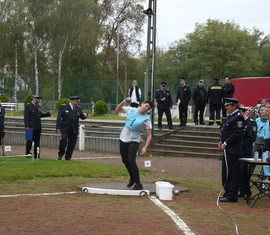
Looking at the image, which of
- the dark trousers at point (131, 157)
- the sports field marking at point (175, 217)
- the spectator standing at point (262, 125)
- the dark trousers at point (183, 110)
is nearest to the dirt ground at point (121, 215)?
the sports field marking at point (175, 217)

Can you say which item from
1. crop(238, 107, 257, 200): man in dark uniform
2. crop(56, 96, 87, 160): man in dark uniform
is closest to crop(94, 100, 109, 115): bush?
crop(56, 96, 87, 160): man in dark uniform

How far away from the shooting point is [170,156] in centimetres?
1962

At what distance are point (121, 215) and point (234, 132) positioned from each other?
314cm

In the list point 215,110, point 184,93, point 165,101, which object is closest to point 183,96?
point 184,93

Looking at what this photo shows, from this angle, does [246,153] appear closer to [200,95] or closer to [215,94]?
[215,94]

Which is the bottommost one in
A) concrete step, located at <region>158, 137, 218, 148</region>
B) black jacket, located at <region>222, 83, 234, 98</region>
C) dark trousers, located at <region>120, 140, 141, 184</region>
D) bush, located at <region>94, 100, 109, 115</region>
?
concrete step, located at <region>158, 137, 218, 148</region>

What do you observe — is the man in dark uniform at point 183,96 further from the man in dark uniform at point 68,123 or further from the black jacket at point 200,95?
the man in dark uniform at point 68,123

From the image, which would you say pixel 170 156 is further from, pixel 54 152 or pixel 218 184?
pixel 218 184

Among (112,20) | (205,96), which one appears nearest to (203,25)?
(112,20)

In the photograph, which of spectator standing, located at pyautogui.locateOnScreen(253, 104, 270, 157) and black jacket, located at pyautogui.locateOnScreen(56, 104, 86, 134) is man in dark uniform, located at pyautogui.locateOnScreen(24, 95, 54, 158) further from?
spectator standing, located at pyautogui.locateOnScreen(253, 104, 270, 157)

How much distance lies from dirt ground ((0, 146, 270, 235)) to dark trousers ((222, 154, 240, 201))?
0.78 ft

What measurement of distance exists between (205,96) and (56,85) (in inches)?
1078

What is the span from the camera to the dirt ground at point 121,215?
23.8ft

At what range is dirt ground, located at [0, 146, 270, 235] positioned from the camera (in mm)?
7250
